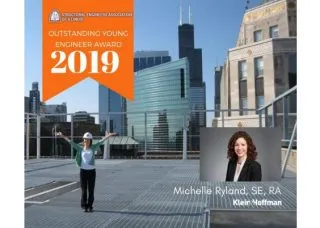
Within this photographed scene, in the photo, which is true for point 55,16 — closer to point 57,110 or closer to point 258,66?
point 57,110

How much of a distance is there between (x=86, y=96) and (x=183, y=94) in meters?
0.60

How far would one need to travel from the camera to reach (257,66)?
4.09 m

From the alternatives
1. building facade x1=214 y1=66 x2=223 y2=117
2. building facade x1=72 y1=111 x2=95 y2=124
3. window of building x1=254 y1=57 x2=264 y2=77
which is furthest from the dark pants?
window of building x1=254 y1=57 x2=264 y2=77

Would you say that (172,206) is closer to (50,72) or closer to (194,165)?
(194,165)

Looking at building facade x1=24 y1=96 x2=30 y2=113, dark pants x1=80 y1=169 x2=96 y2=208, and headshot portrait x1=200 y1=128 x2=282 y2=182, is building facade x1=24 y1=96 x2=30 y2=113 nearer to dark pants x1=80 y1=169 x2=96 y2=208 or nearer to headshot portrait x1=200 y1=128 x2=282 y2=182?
dark pants x1=80 y1=169 x2=96 y2=208

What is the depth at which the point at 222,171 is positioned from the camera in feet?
9.66

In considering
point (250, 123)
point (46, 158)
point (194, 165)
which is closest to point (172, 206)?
point (194, 165)

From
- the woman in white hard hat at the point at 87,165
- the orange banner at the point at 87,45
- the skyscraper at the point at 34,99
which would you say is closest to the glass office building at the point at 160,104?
the orange banner at the point at 87,45

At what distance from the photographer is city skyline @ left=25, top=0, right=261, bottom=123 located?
2.95 m

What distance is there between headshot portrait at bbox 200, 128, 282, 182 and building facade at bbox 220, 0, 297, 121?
0.15m

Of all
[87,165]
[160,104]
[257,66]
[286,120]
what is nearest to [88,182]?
[87,165]

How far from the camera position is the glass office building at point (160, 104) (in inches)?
113

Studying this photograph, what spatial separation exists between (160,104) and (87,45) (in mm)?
607

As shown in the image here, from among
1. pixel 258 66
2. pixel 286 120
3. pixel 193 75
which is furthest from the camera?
pixel 258 66
